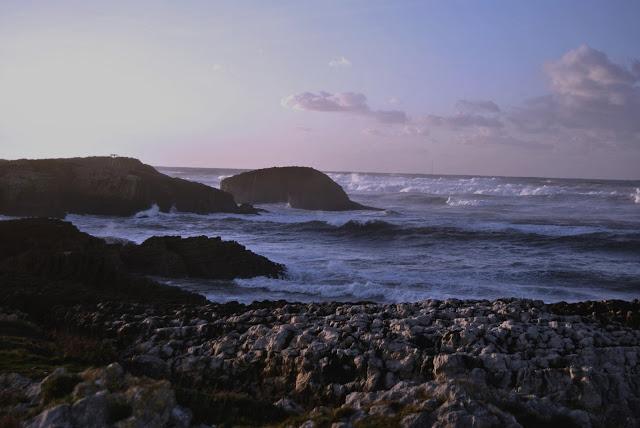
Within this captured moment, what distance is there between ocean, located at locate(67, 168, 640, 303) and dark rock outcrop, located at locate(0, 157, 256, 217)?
2032 mm

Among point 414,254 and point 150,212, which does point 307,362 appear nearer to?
point 414,254

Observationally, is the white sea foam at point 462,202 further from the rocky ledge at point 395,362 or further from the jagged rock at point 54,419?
the jagged rock at point 54,419

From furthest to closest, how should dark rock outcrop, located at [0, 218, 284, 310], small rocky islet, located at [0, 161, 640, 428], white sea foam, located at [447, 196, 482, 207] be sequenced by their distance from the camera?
1. white sea foam, located at [447, 196, 482, 207]
2. dark rock outcrop, located at [0, 218, 284, 310]
3. small rocky islet, located at [0, 161, 640, 428]

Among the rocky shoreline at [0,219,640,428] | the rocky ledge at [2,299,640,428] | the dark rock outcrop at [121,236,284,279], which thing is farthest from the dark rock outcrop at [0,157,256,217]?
the rocky ledge at [2,299,640,428]

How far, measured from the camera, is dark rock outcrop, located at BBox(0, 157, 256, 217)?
4372cm

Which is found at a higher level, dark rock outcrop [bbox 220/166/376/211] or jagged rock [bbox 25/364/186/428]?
dark rock outcrop [bbox 220/166/376/211]

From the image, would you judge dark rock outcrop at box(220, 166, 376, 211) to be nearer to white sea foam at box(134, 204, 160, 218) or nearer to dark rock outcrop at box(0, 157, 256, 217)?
dark rock outcrop at box(0, 157, 256, 217)

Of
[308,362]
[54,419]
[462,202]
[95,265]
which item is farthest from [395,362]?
[462,202]

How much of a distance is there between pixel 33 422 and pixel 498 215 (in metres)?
58.1

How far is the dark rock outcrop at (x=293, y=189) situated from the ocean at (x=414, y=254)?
13.3 feet

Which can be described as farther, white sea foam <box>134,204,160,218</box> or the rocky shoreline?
white sea foam <box>134,204,160,218</box>

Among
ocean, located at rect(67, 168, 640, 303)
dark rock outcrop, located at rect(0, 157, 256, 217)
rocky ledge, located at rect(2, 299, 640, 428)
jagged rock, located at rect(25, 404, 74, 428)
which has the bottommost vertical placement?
ocean, located at rect(67, 168, 640, 303)

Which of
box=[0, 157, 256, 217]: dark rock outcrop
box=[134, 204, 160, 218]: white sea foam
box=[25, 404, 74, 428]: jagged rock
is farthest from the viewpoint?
box=[134, 204, 160, 218]: white sea foam

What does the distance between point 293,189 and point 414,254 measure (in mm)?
36837
